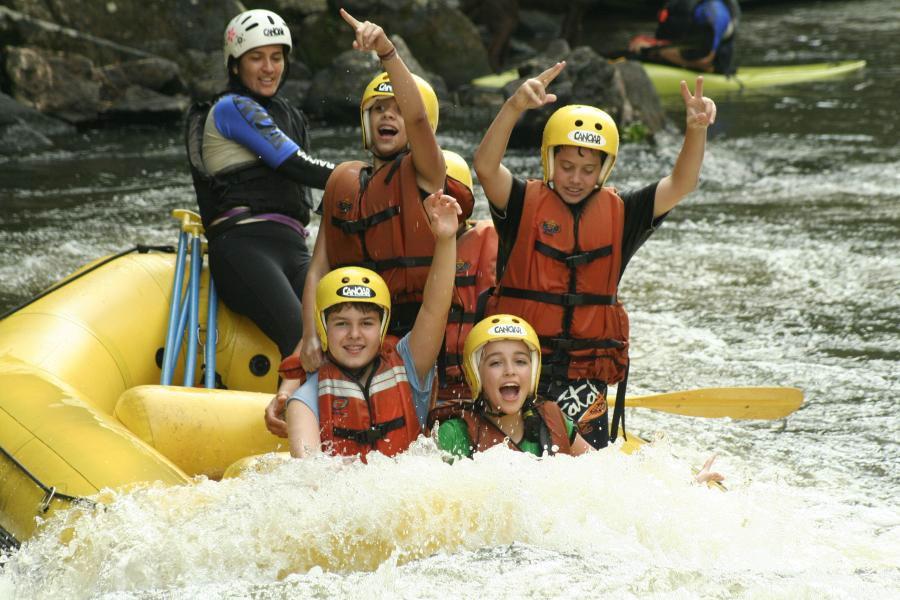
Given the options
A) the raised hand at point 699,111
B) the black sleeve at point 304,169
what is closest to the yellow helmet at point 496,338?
the raised hand at point 699,111

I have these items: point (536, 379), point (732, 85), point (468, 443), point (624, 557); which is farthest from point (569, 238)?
point (732, 85)

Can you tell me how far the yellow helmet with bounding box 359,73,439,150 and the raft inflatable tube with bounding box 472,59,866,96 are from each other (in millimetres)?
10786

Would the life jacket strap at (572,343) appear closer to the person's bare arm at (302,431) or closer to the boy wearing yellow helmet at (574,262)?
the boy wearing yellow helmet at (574,262)

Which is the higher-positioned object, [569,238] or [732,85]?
[732,85]

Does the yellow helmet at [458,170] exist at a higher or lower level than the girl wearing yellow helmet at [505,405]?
higher

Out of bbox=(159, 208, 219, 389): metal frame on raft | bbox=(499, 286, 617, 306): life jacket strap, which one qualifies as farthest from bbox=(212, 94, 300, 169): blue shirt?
bbox=(499, 286, 617, 306): life jacket strap

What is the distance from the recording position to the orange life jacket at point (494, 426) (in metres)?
3.79

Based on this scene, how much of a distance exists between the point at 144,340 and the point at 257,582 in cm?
151

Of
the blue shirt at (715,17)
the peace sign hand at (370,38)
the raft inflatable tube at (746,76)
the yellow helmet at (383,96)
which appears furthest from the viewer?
the raft inflatable tube at (746,76)

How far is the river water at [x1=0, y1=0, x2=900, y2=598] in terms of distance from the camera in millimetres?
3566

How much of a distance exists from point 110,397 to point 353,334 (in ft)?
3.87

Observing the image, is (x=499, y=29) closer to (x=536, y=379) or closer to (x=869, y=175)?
(x=869, y=175)

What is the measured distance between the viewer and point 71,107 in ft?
41.4

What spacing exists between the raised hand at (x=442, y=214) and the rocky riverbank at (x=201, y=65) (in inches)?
327
